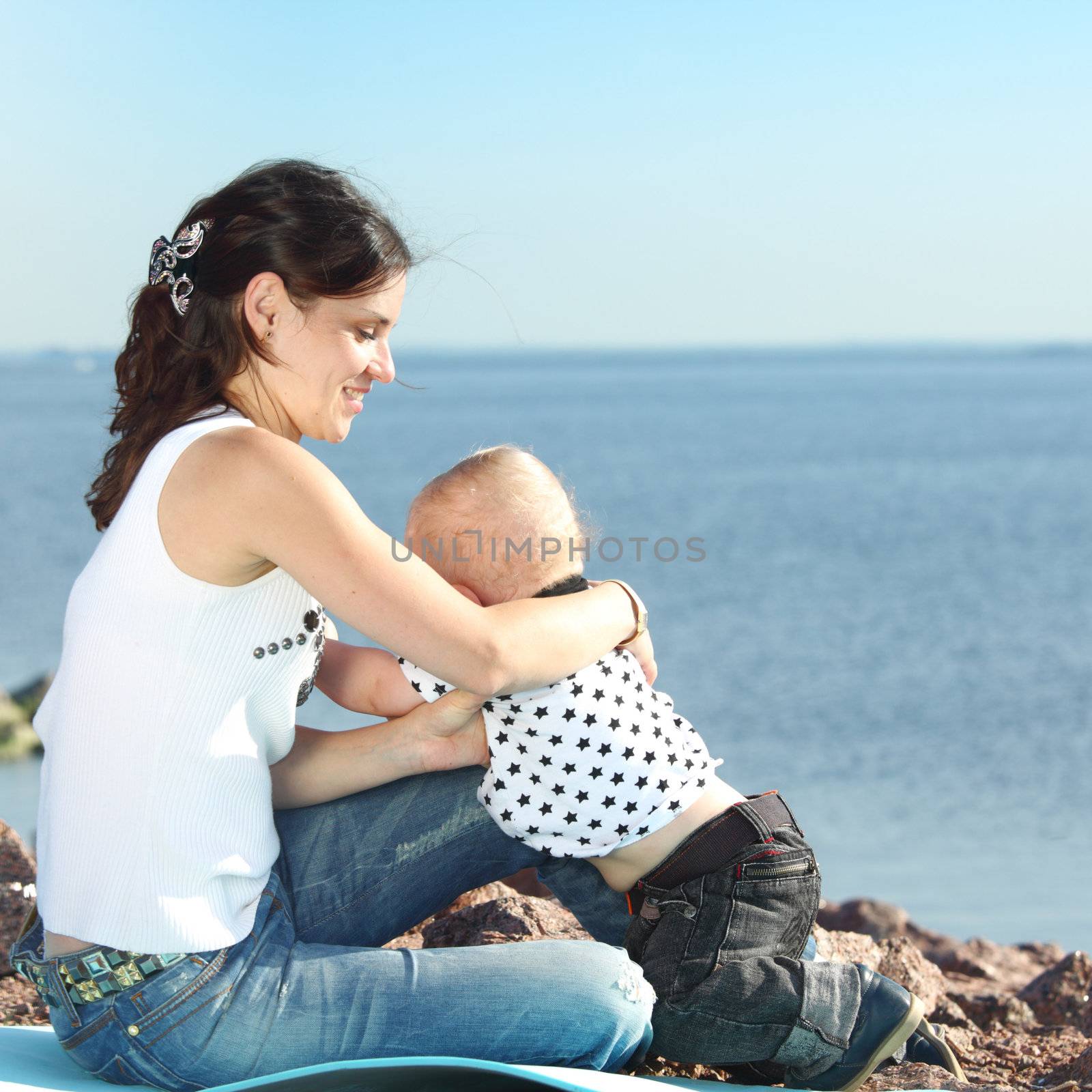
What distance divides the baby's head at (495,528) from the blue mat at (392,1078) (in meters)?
0.77

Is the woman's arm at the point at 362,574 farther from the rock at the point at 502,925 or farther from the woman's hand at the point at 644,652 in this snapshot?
the rock at the point at 502,925

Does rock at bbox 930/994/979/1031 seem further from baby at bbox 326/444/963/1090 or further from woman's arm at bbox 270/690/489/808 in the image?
woman's arm at bbox 270/690/489/808

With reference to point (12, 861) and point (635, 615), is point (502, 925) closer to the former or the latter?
point (635, 615)

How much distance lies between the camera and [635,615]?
2.40m

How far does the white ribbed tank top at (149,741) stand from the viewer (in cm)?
196

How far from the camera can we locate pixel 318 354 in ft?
7.21

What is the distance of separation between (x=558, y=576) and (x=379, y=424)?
59.1 metres

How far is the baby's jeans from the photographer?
2.23 metres

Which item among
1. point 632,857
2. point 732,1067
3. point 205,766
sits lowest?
point 732,1067

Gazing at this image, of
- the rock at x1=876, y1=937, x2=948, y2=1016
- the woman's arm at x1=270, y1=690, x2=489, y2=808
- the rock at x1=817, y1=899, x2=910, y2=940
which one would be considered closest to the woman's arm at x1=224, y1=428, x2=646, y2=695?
the woman's arm at x1=270, y1=690, x2=489, y2=808

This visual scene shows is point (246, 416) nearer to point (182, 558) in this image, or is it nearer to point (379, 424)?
point (182, 558)

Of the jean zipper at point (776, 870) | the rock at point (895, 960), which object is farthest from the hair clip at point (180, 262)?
the rock at point (895, 960)

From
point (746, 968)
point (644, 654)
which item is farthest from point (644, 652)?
point (746, 968)

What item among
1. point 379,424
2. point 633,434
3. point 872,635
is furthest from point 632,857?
point 379,424
